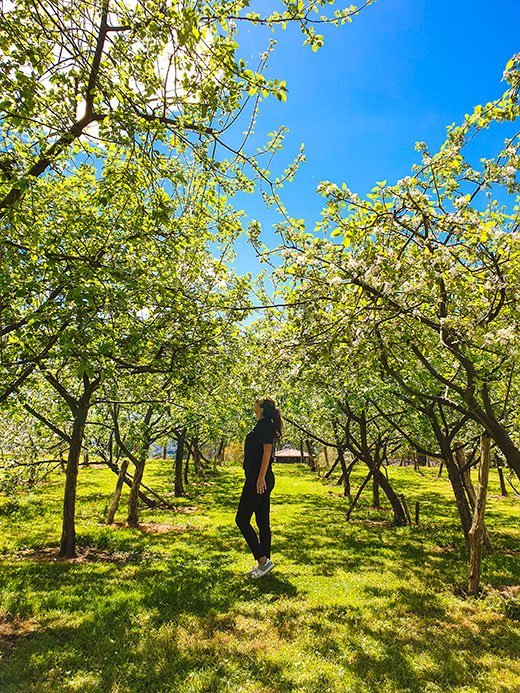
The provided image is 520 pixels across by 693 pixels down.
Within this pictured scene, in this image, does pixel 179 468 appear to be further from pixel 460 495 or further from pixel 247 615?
pixel 247 615

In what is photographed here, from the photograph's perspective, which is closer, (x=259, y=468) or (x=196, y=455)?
(x=259, y=468)

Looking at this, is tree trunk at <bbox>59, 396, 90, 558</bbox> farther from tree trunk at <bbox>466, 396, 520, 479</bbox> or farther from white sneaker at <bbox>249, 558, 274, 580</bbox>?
tree trunk at <bbox>466, 396, 520, 479</bbox>

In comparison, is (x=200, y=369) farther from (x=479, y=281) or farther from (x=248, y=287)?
(x=479, y=281)

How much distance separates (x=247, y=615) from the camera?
6.30m

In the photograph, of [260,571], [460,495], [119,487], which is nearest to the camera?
[260,571]

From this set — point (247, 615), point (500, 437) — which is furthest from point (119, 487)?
point (500, 437)

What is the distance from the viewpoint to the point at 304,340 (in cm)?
572

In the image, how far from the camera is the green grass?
4672mm

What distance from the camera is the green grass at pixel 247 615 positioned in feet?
15.3

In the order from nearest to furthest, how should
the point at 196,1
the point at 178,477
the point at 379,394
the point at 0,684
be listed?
the point at 196,1 < the point at 0,684 < the point at 379,394 < the point at 178,477

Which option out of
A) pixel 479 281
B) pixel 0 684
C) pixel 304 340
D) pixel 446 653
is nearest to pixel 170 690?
pixel 0 684

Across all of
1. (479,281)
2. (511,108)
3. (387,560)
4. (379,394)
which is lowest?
(387,560)

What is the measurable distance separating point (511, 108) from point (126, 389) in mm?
10086

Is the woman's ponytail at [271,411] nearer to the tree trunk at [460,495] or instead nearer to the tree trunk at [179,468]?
the tree trunk at [460,495]
